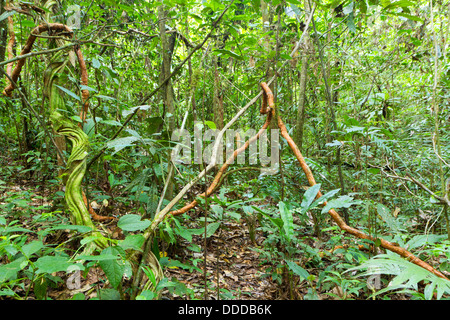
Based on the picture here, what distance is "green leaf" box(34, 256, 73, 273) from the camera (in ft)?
2.56

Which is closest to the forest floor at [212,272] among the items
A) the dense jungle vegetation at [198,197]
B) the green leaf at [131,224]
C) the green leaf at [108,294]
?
the dense jungle vegetation at [198,197]

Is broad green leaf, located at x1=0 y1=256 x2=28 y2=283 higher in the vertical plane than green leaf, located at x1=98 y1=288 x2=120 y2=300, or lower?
higher

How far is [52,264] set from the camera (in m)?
0.81

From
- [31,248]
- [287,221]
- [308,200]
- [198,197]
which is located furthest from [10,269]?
[308,200]

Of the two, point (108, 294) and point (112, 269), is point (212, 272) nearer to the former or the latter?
point (108, 294)

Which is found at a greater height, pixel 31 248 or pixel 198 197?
pixel 198 197

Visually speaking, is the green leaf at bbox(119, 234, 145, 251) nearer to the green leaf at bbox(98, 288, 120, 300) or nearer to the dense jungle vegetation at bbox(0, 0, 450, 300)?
the dense jungle vegetation at bbox(0, 0, 450, 300)

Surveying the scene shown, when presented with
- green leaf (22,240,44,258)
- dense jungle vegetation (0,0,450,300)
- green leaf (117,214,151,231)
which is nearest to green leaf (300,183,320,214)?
dense jungle vegetation (0,0,450,300)

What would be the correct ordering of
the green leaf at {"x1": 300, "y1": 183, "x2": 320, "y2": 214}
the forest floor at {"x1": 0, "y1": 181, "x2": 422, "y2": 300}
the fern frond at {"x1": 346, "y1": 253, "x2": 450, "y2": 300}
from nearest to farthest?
the fern frond at {"x1": 346, "y1": 253, "x2": 450, "y2": 300}
the green leaf at {"x1": 300, "y1": 183, "x2": 320, "y2": 214}
the forest floor at {"x1": 0, "y1": 181, "x2": 422, "y2": 300}

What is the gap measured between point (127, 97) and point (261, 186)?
6.66ft

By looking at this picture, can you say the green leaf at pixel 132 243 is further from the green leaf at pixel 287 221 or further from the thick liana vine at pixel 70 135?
the green leaf at pixel 287 221

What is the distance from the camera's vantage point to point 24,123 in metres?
3.11
